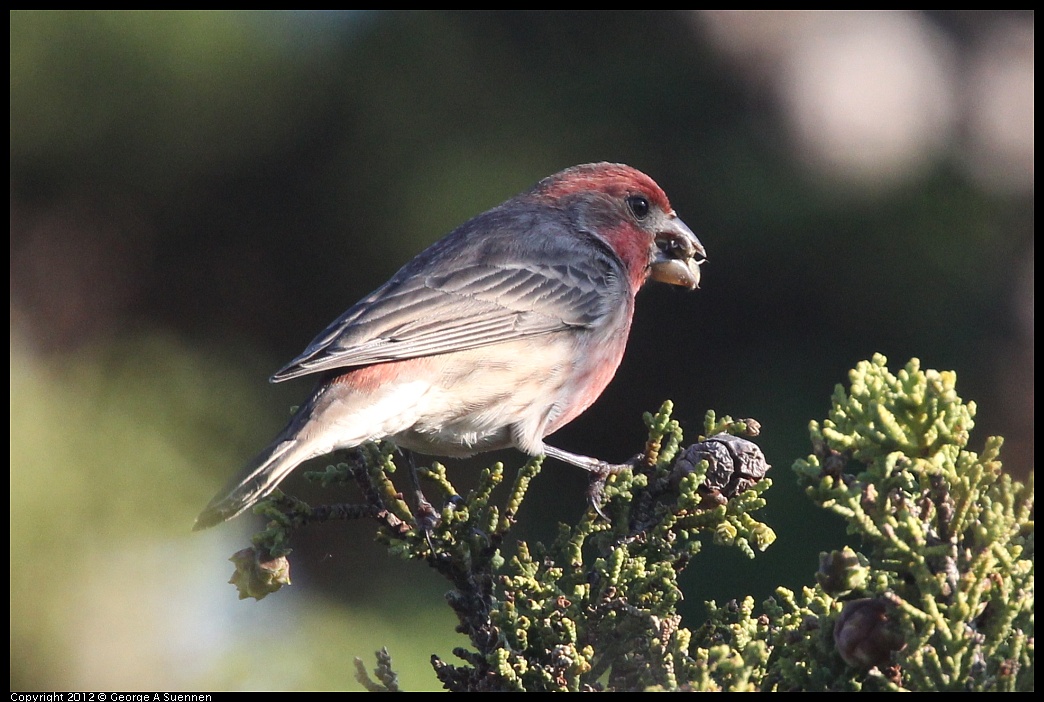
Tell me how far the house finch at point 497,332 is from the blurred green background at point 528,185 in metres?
0.63

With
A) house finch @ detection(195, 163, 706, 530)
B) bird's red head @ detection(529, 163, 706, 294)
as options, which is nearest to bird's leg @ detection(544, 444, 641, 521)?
house finch @ detection(195, 163, 706, 530)

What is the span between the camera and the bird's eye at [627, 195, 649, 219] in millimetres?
5051

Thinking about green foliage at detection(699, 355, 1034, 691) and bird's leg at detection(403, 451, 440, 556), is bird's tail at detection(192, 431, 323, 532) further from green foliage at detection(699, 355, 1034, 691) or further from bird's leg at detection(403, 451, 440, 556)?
green foliage at detection(699, 355, 1034, 691)

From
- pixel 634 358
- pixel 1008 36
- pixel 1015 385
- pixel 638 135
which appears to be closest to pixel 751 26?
pixel 638 135

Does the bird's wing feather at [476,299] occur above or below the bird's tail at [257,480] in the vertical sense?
above

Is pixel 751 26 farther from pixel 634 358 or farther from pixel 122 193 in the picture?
pixel 122 193

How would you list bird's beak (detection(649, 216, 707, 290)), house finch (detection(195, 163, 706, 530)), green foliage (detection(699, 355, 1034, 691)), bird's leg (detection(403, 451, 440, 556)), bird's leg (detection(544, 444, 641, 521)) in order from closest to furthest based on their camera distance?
green foliage (detection(699, 355, 1034, 691)) < bird's leg (detection(403, 451, 440, 556)) < bird's leg (detection(544, 444, 641, 521)) < house finch (detection(195, 163, 706, 530)) < bird's beak (detection(649, 216, 707, 290))

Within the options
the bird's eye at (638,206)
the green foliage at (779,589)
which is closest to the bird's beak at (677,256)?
the bird's eye at (638,206)

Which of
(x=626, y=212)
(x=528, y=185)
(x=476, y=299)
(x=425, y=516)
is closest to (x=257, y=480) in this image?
(x=425, y=516)

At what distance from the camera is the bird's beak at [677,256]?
497cm

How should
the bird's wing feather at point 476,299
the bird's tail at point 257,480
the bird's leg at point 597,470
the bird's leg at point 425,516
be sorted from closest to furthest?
1. the bird's leg at point 425,516
2. the bird's tail at point 257,480
3. the bird's leg at point 597,470
4. the bird's wing feather at point 476,299

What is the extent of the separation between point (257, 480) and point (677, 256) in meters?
2.56

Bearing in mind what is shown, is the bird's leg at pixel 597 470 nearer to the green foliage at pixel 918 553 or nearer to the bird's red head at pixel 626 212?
the green foliage at pixel 918 553

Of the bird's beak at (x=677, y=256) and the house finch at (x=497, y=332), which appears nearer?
the house finch at (x=497, y=332)
